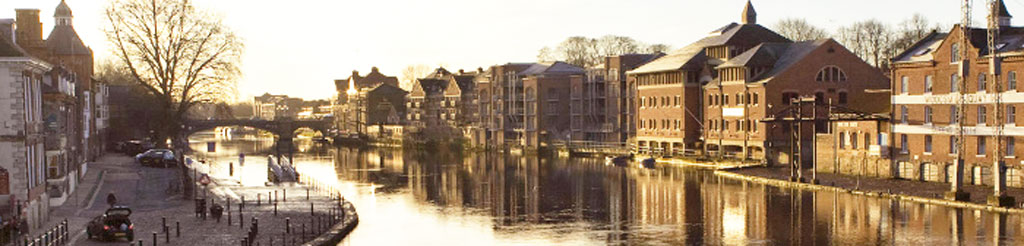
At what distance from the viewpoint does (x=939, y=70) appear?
65312mm

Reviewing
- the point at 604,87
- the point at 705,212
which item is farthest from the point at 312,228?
the point at 604,87

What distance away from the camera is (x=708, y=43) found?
107 meters

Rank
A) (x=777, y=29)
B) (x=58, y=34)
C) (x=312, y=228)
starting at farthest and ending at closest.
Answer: (x=777, y=29) → (x=58, y=34) → (x=312, y=228)

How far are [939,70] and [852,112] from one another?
7705 millimetres

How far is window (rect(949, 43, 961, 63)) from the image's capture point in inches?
2504

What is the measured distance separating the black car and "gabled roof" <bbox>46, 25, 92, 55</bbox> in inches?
2023

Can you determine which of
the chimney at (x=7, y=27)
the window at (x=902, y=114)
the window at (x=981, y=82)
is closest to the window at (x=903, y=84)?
the window at (x=902, y=114)

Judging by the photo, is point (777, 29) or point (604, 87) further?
point (777, 29)

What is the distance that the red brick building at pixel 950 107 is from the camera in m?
60.4

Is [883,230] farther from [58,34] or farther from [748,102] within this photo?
[58,34]

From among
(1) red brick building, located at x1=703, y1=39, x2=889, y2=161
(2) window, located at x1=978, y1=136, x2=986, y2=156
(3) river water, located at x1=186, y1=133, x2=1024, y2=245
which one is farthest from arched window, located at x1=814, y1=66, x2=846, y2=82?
(2) window, located at x1=978, y1=136, x2=986, y2=156

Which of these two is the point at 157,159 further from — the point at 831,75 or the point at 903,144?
the point at 903,144

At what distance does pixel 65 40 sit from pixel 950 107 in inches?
2577

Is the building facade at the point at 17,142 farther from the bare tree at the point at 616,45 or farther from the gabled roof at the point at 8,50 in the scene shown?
the bare tree at the point at 616,45
